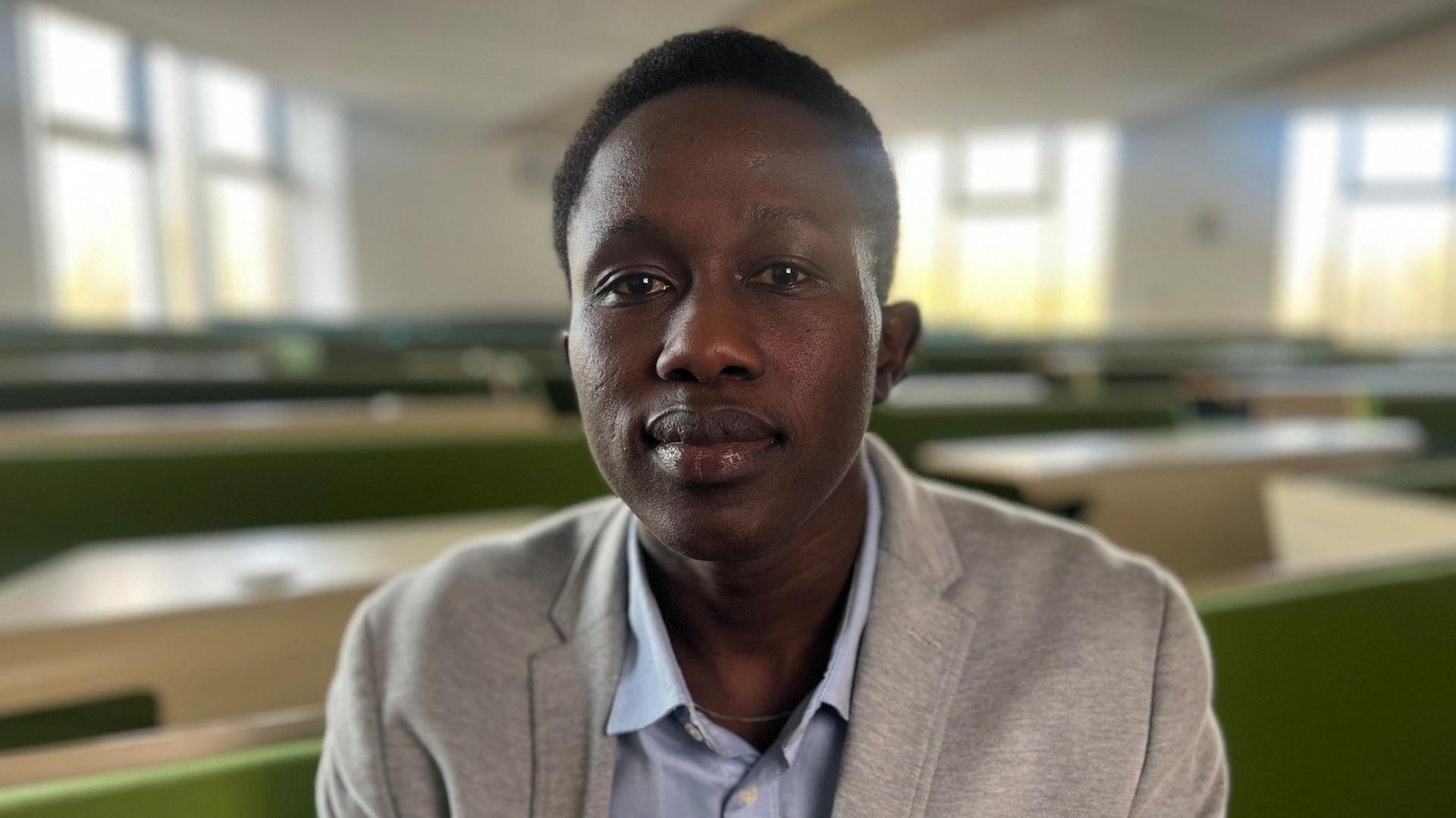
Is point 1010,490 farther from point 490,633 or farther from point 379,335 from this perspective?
point 379,335

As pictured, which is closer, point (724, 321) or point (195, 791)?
point (724, 321)

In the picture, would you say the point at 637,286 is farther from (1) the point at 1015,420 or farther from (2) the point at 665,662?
(1) the point at 1015,420

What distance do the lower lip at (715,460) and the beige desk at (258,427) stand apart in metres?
2.15

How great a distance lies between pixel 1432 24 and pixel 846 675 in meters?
9.65

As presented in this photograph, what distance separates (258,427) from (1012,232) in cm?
1141

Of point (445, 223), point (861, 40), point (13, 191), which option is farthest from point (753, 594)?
point (445, 223)

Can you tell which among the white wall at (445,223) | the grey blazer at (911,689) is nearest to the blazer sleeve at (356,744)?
the grey blazer at (911,689)

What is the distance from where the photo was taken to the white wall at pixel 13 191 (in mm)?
6398

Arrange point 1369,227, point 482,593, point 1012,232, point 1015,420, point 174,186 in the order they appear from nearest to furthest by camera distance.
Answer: point 482,593
point 1015,420
point 174,186
point 1369,227
point 1012,232

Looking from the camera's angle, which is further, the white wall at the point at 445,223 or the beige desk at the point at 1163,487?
the white wall at the point at 445,223

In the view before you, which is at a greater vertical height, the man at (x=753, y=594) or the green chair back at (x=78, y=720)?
the man at (x=753, y=594)

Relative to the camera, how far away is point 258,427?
281cm

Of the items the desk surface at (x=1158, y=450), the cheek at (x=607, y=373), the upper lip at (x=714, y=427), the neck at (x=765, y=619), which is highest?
the cheek at (x=607, y=373)

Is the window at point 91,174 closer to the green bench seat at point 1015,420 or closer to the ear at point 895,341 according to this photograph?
the green bench seat at point 1015,420
